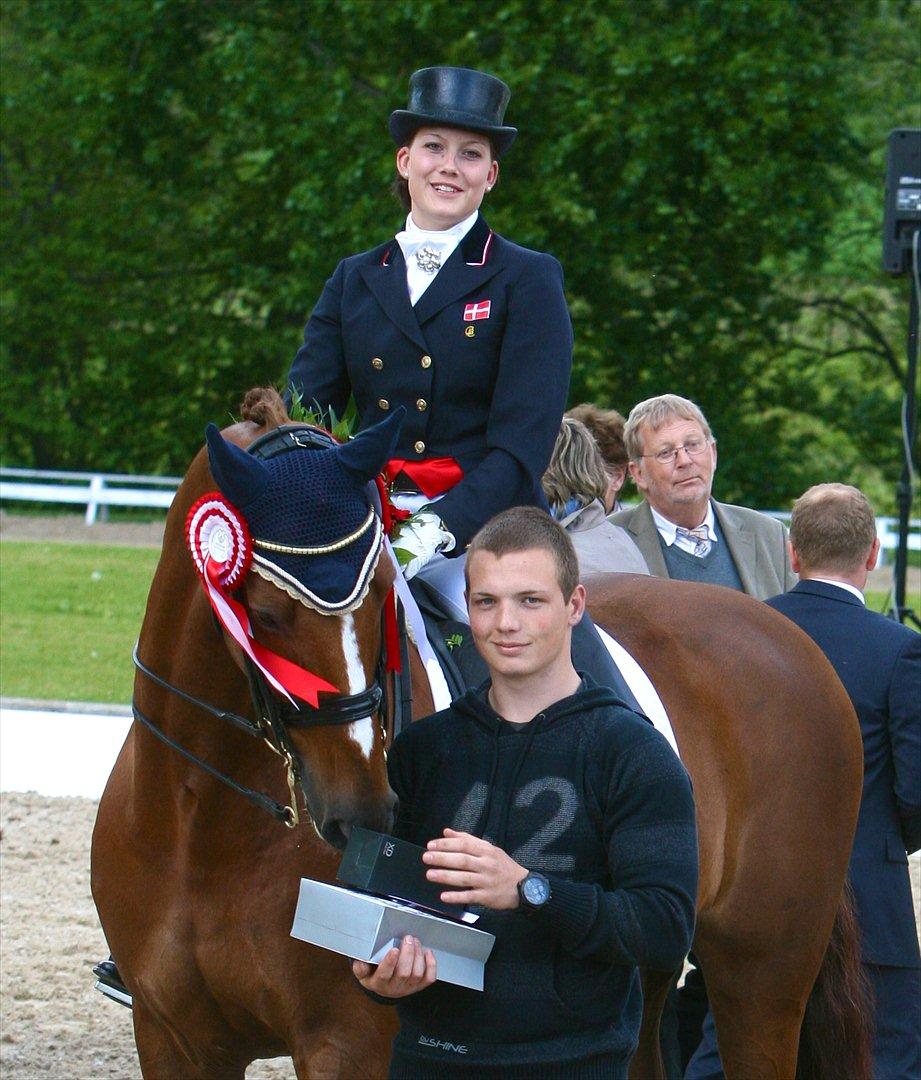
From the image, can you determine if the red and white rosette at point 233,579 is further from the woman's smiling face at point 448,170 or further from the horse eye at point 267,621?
the woman's smiling face at point 448,170

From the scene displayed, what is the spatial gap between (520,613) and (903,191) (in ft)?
28.8

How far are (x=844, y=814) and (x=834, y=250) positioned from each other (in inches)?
764

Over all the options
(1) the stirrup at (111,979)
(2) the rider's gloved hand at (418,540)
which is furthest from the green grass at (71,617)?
(2) the rider's gloved hand at (418,540)

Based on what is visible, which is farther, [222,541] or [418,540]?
[418,540]

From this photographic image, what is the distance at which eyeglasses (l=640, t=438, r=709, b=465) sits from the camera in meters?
5.00

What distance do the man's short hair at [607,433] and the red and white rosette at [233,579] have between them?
3.07m

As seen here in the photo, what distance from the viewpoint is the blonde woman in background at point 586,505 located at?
4914mm

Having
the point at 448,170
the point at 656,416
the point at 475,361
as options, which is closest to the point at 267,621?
the point at 475,361

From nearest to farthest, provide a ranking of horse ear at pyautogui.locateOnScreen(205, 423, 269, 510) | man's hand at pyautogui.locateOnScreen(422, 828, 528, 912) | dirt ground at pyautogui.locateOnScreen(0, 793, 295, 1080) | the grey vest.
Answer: man's hand at pyautogui.locateOnScreen(422, 828, 528, 912) → horse ear at pyautogui.locateOnScreen(205, 423, 269, 510) → dirt ground at pyautogui.locateOnScreen(0, 793, 295, 1080) → the grey vest

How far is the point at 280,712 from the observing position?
273 centimetres

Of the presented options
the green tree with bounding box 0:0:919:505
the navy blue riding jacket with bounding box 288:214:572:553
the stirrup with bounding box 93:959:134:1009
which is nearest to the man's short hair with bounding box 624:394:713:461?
the navy blue riding jacket with bounding box 288:214:572:553

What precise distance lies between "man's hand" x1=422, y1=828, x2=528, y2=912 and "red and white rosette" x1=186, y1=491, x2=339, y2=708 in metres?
0.42

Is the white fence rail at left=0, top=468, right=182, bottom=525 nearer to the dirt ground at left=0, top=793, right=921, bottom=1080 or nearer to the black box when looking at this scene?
the dirt ground at left=0, top=793, right=921, bottom=1080

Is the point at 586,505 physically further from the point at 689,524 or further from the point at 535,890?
the point at 535,890
